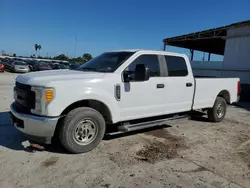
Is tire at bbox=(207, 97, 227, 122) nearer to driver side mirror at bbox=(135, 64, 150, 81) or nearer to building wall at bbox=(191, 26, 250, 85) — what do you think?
driver side mirror at bbox=(135, 64, 150, 81)

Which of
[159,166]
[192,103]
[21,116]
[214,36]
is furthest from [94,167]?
[214,36]

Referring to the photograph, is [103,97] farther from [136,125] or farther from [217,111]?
[217,111]

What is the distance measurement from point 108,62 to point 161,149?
6.94 ft

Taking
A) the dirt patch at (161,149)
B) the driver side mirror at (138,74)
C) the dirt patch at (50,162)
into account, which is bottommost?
the dirt patch at (50,162)

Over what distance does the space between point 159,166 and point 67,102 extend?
73.1 inches

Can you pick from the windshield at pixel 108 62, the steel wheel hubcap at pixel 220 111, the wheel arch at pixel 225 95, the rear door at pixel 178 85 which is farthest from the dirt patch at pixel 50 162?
the wheel arch at pixel 225 95

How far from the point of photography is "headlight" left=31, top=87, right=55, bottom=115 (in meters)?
3.54

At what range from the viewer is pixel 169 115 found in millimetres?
5613

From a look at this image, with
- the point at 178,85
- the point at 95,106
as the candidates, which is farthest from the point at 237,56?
the point at 95,106

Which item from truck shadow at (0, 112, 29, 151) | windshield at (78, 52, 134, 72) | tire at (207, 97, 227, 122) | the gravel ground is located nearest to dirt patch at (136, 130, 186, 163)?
the gravel ground

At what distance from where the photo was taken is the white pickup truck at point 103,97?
366 centimetres

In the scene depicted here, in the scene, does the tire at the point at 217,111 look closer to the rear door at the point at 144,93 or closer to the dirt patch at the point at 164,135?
the dirt patch at the point at 164,135

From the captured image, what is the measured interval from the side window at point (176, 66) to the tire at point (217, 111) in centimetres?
176

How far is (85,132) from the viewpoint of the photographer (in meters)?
4.09
